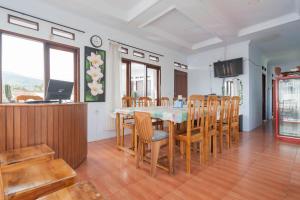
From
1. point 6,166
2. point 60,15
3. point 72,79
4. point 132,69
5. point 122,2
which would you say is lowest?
point 6,166

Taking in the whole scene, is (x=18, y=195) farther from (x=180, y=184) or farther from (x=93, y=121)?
(x=93, y=121)

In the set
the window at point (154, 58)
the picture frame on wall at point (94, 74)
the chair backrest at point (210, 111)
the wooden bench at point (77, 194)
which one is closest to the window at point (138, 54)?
the window at point (154, 58)

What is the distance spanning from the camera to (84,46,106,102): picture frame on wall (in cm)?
369

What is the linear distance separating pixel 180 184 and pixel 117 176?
2.75ft

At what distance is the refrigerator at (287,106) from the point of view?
390 cm

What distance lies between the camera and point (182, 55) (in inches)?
255

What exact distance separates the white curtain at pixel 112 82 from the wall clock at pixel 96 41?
0.28 meters

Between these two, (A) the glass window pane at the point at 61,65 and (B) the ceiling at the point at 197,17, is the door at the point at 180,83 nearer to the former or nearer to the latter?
(B) the ceiling at the point at 197,17

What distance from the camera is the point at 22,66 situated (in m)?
2.99

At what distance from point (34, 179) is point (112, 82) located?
3093mm

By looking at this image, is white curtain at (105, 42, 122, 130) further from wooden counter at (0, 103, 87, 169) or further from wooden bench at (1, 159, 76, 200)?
wooden bench at (1, 159, 76, 200)

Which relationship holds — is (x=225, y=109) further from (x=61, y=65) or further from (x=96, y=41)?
(x=61, y=65)

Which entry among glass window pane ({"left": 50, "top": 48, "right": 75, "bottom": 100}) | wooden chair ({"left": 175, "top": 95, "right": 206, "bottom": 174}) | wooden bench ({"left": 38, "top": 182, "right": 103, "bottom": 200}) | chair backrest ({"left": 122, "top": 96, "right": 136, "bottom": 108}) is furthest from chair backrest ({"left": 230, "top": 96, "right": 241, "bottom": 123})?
glass window pane ({"left": 50, "top": 48, "right": 75, "bottom": 100})

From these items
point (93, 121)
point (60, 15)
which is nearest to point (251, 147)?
point (93, 121)
